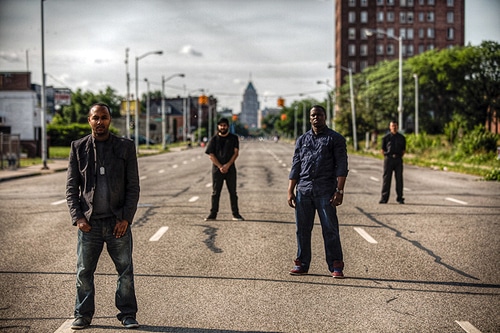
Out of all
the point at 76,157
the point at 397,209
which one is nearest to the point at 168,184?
the point at 397,209

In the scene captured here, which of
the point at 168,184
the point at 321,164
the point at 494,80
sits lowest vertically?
the point at 168,184

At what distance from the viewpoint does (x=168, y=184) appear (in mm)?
24375

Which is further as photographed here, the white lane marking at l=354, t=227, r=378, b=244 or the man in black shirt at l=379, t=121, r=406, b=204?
the man in black shirt at l=379, t=121, r=406, b=204

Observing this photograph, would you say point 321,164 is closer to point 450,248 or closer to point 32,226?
point 450,248

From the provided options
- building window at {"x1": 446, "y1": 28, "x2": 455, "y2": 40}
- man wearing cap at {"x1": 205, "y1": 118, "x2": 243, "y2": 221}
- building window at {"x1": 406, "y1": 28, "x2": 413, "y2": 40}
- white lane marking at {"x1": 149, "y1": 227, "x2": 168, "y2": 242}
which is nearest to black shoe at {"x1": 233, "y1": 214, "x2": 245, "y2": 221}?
man wearing cap at {"x1": 205, "y1": 118, "x2": 243, "y2": 221}

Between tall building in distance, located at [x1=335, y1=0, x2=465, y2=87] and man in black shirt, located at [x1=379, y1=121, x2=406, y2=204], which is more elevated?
tall building in distance, located at [x1=335, y1=0, x2=465, y2=87]

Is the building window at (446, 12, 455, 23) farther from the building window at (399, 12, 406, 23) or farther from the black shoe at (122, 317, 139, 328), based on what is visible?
the black shoe at (122, 317, 139, 328)

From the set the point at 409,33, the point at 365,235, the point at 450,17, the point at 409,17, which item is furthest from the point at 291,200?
the point at 450,17

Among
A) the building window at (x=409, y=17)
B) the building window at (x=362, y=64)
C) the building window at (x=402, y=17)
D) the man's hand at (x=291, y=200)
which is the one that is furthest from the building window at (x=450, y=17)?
the man's hand at (x=291, y=200)

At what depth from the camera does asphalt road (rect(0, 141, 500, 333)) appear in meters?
6.26

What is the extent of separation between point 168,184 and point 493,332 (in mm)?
19164

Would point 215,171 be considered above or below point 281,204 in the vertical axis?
above

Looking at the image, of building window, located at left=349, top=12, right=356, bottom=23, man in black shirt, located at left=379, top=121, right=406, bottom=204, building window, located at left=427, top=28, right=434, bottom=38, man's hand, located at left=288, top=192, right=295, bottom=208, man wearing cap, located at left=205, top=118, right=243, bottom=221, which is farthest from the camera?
building window, located at left=349, top=12, right=356, bottom=23

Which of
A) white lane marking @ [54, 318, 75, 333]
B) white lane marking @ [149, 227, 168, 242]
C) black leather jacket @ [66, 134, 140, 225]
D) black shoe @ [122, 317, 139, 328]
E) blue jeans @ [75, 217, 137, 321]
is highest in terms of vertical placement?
black leather jacket @ [66, 134, 140, 225]
